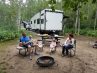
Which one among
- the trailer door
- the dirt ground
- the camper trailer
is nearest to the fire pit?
the dirt ground

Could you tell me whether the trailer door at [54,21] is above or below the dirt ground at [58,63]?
above

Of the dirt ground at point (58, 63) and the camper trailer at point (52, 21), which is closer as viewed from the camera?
the dirt ground at point (58, 63)

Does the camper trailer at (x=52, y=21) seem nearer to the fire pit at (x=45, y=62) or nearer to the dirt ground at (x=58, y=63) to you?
the dirt ground at (x=58, y=63)

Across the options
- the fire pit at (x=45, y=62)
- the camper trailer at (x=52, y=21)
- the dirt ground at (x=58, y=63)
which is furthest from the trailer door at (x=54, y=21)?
the fire pit at (x=45, y=62)

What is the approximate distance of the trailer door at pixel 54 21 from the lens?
1989 cm

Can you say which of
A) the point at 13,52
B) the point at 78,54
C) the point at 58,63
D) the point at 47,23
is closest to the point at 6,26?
the point at 47,23

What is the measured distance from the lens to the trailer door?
1989 cm

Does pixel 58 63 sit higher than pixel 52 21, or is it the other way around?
pixel 52 21

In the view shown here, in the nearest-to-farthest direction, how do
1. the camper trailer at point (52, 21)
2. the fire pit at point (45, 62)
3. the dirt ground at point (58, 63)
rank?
1. the dirt ground at point (58, 63)
2. the fire pit at point (45, 62)
3. the camper trailer at point (52, 21)

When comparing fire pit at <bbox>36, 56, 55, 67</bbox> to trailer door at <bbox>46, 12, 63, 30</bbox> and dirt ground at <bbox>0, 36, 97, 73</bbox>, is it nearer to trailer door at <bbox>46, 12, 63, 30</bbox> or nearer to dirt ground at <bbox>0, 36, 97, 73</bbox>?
dirt ground at <bbox>0, 36, 97, 73</bbox>

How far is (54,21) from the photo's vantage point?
20312mm

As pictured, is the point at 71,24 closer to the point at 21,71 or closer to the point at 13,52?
the point at 13,52

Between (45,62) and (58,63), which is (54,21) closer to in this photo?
(58,63)

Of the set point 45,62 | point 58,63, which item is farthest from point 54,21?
point 45,62
